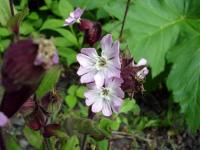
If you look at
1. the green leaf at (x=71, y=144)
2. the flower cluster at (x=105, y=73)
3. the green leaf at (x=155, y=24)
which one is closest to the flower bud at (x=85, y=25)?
the flower cluster at (x=105, y=73)

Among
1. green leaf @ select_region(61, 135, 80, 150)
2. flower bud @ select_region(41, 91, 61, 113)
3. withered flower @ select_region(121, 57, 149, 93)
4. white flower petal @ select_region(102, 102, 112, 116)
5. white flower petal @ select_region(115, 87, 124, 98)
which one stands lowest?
green leaf @ select_region(61, 135, 80, 150)

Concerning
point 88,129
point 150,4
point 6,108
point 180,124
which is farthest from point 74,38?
point 6,108

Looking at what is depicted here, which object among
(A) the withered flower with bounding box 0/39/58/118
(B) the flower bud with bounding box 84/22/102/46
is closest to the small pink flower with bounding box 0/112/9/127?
(A) the withered flower with bounding box 0/39/58/118

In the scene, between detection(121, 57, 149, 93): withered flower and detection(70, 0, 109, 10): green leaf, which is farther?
detection(70, 0, 109, 10): green leaf

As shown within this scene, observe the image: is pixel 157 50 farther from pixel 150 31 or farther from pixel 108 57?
pixel 108 57

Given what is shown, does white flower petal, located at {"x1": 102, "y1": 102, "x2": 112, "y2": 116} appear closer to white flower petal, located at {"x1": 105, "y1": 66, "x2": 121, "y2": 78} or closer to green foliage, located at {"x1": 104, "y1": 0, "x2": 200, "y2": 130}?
white flower petal, located at {"x1": 105, "y1": 66, "x2": 121, "y2": 78}

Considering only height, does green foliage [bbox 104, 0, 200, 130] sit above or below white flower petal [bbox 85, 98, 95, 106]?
above
